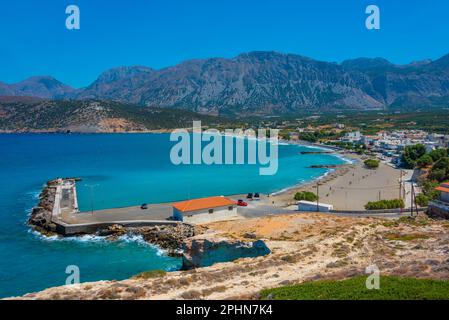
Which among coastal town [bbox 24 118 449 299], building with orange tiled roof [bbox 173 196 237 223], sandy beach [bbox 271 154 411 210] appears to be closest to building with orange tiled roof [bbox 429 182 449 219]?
coastal town [bbox 24 118 449 299]

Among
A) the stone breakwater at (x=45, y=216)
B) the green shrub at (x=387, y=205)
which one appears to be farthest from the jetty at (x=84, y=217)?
the green shrub at (x=387, y=205)

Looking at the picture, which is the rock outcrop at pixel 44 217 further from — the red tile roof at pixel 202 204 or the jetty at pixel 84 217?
the red tile roof at pixel 202 204
